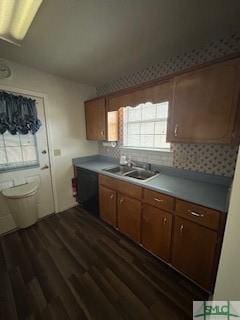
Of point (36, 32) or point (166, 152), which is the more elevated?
point (36, 32)

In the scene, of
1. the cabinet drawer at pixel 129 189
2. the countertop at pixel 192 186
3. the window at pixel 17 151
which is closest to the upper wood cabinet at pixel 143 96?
the countertop at pixel 192 186

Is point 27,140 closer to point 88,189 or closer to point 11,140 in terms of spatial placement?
point 11,140

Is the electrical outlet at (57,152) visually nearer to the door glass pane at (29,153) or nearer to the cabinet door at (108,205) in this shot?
the door glass pane at (29,153)

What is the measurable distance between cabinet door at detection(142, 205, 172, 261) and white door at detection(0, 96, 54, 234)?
69.4 inches

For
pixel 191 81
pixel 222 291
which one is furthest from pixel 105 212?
pixel 191 81

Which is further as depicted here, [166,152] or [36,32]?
[166,152]

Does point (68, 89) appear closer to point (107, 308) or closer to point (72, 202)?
point (72, 202)

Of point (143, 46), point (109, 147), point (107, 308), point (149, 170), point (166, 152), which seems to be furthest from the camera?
point (109, 147)

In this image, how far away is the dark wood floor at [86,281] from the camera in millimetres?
1261

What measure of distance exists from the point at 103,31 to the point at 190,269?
2422 millimetres

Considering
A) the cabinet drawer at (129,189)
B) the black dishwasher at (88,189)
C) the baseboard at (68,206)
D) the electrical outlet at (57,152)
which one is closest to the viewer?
the cabinet drawer at (129,189)

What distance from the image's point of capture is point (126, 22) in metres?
1.28

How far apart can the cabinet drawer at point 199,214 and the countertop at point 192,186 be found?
0.05 m

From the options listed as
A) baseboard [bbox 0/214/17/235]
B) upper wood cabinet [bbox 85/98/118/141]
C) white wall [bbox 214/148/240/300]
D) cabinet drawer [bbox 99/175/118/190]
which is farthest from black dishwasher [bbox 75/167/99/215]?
white wall [bbox 214/148/240/300]
